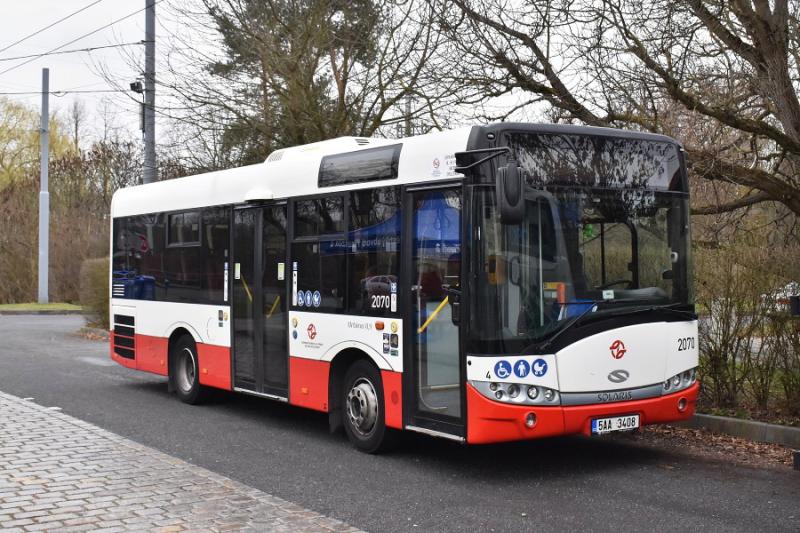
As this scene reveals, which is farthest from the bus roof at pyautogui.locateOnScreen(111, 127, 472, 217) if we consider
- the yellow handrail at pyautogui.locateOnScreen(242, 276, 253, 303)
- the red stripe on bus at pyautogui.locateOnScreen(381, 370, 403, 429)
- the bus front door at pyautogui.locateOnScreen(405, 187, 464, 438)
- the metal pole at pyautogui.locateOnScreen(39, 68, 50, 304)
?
the metal pole at pyautogui.locateOnScreen(39, 68, 50, 304)

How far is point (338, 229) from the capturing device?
9.84 m

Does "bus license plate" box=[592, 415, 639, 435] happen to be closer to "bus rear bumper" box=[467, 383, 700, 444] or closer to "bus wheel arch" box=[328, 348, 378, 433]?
"bus rear bumper" box=[467, 383, 700, 444]

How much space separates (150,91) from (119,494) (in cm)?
1384

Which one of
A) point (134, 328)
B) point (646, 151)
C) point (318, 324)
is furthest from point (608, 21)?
point (134, 328)

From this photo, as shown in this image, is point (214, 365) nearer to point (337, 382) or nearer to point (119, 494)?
point (337, 382)

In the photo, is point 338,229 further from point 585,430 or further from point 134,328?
point 134,328

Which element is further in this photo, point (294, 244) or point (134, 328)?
point (134, 328)

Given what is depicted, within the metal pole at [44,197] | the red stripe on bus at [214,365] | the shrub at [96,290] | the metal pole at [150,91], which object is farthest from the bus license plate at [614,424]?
the metal pole at [44,197]

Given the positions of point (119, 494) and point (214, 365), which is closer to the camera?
point (119, 494)

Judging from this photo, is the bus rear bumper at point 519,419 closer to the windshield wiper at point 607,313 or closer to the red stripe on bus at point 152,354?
the windshield wiper at point 607,313

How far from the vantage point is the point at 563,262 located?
8.08 m

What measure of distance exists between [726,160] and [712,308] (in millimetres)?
1680

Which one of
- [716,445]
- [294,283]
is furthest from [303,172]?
[716,445]

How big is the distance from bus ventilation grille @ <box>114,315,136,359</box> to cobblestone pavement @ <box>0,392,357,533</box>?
4.39 metres
